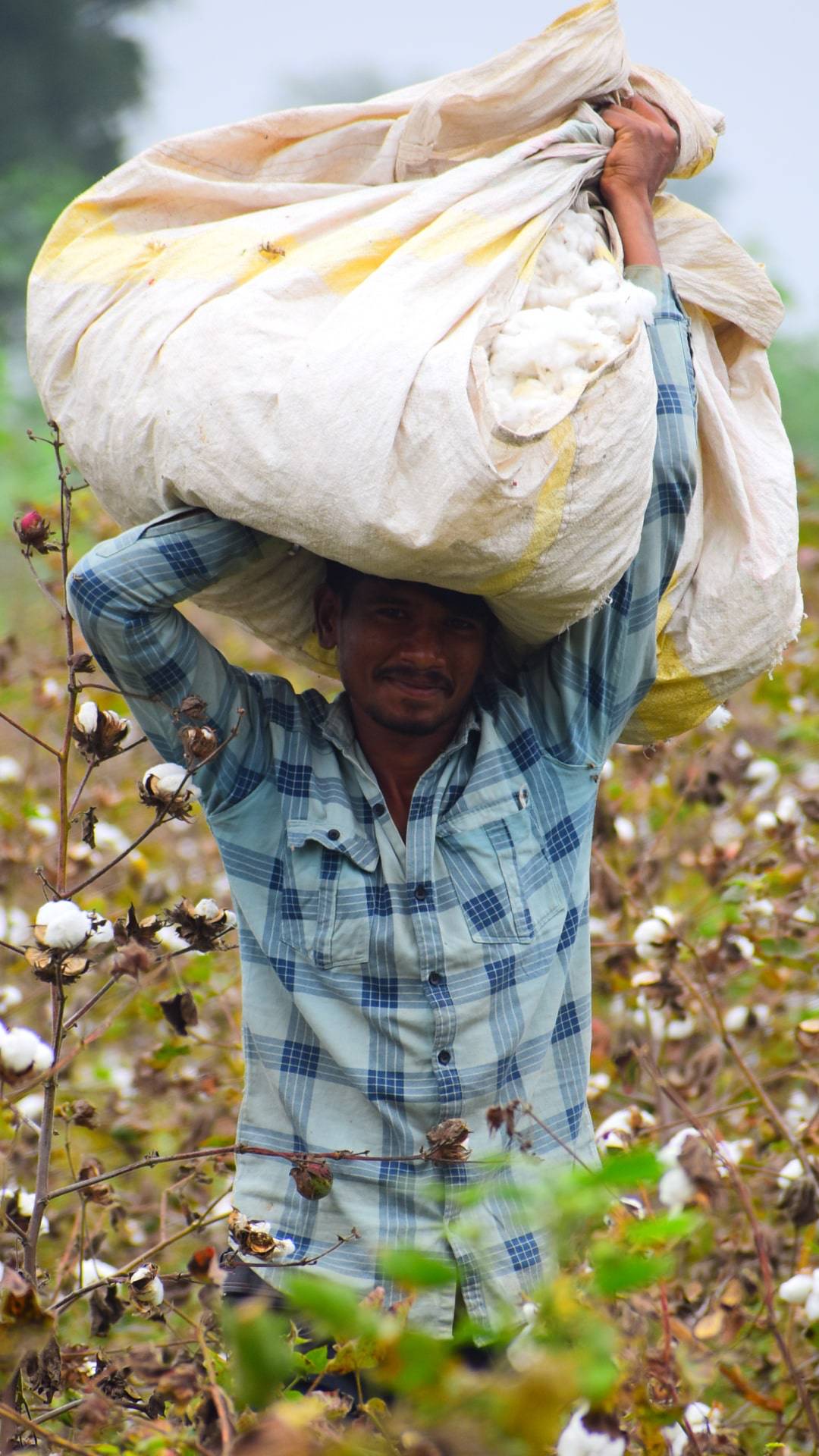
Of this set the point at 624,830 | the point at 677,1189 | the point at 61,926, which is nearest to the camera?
the point at 61,926

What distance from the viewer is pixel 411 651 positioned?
177 cm

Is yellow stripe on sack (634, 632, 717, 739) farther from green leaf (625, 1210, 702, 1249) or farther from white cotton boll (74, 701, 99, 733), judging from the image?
green leaf (625, 1210, 702, 1249)

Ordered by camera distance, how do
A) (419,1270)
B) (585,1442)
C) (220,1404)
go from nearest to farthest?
1. (419,1270)
2. (220,1404)
3. (585,1442)

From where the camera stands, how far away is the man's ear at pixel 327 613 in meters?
1.93

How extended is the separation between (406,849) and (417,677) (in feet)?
0.72

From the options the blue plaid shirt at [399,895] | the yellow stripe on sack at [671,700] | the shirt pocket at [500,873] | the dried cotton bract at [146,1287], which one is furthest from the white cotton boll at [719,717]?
the dried cotton bract at [146,1287]

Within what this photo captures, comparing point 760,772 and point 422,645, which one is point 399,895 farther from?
point 760,772

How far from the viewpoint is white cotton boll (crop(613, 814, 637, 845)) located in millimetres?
2945

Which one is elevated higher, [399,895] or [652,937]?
[399,895]

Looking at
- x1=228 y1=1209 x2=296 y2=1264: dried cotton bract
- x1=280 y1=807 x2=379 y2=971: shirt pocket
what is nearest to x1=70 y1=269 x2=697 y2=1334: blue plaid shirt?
x1=280 y1=807 x2=379 y2=971: shirt pocket

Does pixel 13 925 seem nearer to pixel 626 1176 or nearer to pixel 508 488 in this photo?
pixel 508 488

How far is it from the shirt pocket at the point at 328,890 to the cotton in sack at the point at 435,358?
0.35m

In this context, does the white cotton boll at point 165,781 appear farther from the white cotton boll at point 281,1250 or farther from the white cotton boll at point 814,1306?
the white cotton boll at point 814,1306

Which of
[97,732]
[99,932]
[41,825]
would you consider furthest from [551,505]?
[41,825]
